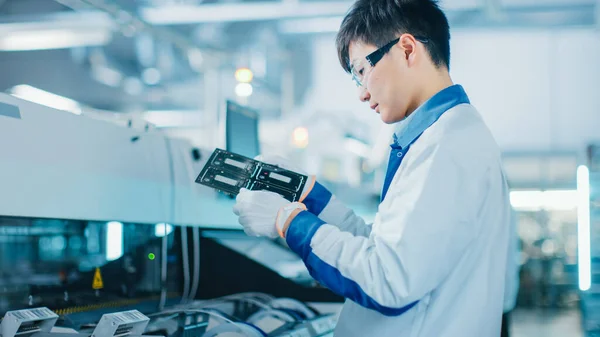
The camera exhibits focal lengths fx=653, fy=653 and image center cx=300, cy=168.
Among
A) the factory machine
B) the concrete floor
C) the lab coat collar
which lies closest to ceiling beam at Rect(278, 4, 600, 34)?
the concrete floor

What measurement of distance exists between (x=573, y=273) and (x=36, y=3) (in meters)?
7.39

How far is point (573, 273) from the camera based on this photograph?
348 inches

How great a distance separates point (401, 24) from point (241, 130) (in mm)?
1465

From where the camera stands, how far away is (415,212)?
1.23 m

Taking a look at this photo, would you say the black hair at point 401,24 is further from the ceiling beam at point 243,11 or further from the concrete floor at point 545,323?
the concrete floor at point 545,323

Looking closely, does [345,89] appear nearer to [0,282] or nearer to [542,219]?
[542,219]

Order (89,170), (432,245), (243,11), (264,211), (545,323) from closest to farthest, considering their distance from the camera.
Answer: (432,245) → (264,211) → (89,170) → (243,11) → (545,323)

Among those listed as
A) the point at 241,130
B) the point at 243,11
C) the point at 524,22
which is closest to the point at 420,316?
the point at 241,130

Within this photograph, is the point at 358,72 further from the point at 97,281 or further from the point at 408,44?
the point at 97,281

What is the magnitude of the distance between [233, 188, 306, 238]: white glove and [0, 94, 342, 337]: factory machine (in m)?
0.41

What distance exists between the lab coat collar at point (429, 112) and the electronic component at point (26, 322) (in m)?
0.95

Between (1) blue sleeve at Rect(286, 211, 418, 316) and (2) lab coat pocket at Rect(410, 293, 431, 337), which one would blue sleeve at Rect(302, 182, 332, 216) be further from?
(2) lab coat pocket at Rect(410, 293, 431, 337)

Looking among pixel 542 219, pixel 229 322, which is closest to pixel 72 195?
pixel 229 322

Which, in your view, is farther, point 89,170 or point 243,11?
point 243,11
